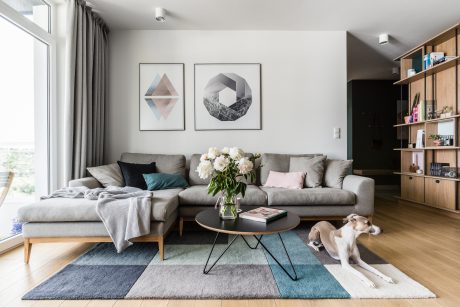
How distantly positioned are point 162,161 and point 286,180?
1.55 m

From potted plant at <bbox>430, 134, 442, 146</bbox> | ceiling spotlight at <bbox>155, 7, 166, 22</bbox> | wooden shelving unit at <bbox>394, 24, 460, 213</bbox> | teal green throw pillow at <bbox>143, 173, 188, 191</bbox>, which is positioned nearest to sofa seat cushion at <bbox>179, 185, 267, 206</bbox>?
teal green throw pillow at <bbox>143, 173, 188, 191</bbox>

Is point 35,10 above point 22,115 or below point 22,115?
above

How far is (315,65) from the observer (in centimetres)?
360

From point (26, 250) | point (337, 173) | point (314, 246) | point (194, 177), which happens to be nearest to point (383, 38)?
point (337, 173)

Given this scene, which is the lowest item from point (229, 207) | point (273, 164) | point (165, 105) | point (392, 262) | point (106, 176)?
point (392, 262)

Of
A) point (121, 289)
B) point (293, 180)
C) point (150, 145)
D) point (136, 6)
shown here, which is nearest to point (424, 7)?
point (293, 180)

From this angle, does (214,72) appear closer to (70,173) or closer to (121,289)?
(70,173)

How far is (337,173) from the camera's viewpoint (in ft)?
9.73

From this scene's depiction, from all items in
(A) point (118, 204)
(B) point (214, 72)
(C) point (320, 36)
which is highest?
(C) point (320, 36)

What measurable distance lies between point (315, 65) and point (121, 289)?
347 centimetres

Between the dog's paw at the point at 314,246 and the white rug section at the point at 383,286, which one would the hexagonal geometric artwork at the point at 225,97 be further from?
the white rug section at the point at 383,286

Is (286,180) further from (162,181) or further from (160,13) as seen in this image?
(160,13)

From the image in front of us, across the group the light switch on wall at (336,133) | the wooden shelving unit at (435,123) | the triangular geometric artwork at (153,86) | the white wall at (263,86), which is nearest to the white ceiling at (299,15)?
the white wall at (263,86)

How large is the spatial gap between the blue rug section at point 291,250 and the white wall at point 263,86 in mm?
1397
